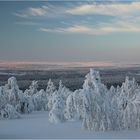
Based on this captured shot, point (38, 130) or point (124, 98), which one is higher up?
point (124, 98)

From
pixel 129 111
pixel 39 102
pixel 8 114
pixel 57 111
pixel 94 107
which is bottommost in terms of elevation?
pixel 39 102

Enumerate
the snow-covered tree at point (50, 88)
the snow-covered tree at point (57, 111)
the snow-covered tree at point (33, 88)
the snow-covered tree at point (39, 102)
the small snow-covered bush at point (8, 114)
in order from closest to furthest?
1. the snow-covered tree at point (57, 111)
2. the small snow-covered bush at point (8, 114)
3. the snow-covered tree at point (39, 102)
4. the snow-covered tree at point (33, 88)
5. the snow-covered tree at point (50, 88)

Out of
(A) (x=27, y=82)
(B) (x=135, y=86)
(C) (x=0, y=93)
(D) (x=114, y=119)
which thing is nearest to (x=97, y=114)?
(D) (x=114, y=119)

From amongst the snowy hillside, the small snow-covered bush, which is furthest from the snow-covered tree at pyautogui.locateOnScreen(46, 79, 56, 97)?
the snowy hillside

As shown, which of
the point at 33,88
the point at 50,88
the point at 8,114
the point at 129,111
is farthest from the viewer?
the point at 50,88

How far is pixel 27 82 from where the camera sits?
135 feet

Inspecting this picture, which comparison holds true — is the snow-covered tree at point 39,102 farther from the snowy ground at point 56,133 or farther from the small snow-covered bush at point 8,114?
the snowy ground at point 56,133

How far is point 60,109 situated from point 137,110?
6058 millimetres

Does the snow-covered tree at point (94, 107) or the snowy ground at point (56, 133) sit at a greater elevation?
the snow-covered tree at point (94, 107)

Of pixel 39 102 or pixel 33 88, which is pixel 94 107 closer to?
pixel 39 102

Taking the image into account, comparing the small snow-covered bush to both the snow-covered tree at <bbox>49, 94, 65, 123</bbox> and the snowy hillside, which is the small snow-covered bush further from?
the snowy hillside

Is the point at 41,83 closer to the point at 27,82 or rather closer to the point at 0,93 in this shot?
the point at 27,82

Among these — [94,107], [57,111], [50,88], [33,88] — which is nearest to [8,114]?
[57,111]

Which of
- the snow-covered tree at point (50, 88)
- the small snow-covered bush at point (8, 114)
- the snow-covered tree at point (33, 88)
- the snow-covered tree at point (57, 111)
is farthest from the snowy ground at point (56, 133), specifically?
the snow-covered tree at point (50, 88)
